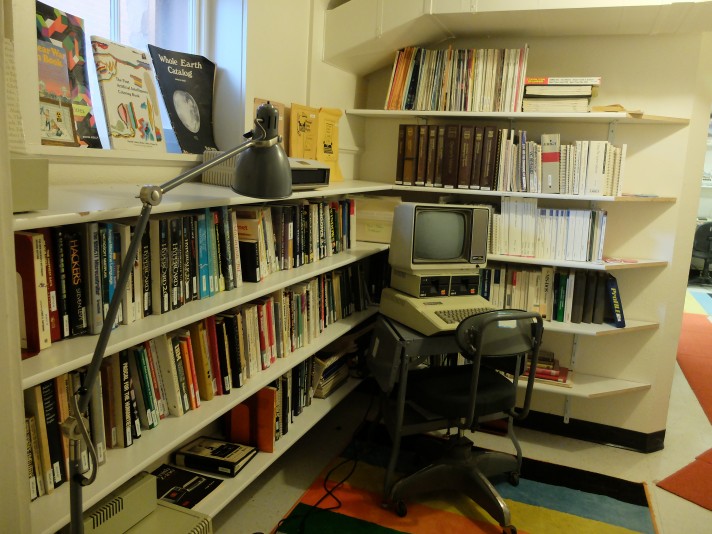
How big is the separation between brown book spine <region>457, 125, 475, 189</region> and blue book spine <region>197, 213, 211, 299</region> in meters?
1.56

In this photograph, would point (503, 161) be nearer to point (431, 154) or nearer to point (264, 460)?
point (431, 154)

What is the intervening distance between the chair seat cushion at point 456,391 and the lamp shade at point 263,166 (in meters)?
1.26

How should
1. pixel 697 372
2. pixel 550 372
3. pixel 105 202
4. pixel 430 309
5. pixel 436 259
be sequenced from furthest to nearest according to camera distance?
1. pixel 697 372
2. pixel 550 372
3. pixel 436 259
4. pixel 430 309
5. pixel 105 202

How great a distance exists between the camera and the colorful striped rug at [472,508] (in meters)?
2.20

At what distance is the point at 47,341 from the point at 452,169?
215 cm

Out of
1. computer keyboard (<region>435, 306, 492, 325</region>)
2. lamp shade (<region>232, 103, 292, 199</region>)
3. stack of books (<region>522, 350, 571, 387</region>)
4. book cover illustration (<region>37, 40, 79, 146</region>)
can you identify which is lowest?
stack of books (<region>522, 350, 571, 387</region>)

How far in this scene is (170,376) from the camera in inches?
64.2

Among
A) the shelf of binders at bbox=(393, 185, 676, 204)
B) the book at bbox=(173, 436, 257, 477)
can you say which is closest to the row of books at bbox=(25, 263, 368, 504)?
the book at bbox=(173, 436, 257, 477)

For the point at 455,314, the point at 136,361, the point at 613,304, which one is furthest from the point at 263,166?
the point at 613,304

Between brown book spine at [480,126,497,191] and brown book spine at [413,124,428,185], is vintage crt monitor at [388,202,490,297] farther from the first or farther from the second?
brown book spine at [413,124,428,185]

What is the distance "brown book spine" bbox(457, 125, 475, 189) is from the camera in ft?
9.39

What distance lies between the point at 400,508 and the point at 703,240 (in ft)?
20.8

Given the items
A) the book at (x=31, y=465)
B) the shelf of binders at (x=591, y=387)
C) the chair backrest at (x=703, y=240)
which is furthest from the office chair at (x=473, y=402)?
Answer: the chair backrest at (x=703, y=240)

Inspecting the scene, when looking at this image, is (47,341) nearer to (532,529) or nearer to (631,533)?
(532,529)
